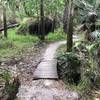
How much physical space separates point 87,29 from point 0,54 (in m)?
5.12

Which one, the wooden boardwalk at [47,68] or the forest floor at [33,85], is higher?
the wooden boardwalk at [47,68]

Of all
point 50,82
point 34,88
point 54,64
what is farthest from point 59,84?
point 54,64

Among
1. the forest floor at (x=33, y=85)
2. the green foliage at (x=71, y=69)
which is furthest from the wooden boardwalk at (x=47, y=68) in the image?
the green foliage at (x=71, y=69)

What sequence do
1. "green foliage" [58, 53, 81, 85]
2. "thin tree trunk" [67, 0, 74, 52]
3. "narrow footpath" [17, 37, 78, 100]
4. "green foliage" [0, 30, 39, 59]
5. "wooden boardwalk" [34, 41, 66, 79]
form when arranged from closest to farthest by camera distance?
"narrow footpath" [17, 37, 78, 100], "wooden boardwalk" [34, 41, 66, 79], "green foliage" [58, 53, 81, 85], "thin tree trunk" [67, 0, 74, 52], "green foliage" [0, 30, 39, 59]

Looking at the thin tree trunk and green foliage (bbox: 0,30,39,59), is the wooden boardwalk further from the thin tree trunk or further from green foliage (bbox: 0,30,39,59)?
green foliage (bbox: 0,30,39,59)

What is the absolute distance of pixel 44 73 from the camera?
924 cm

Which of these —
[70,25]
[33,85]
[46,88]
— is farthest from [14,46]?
[46,88]

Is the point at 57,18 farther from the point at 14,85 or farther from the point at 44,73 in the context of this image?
the point at 14,85

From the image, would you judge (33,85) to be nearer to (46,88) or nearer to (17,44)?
(46,88)

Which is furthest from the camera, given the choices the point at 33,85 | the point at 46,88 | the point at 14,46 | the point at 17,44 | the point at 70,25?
the point at 17,44

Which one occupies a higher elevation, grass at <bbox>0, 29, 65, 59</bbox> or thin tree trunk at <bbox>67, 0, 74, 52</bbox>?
thin tree trunk at <bbox>67, 0, 74, 52</bbox>

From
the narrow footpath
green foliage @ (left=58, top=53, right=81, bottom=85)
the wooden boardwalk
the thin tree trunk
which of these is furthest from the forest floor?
the thin tree trunk

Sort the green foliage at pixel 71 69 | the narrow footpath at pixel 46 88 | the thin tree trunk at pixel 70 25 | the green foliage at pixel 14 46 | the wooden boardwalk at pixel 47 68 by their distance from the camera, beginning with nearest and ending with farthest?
the narrow footpath at pixel 46 88, the wooden boardwalk at pixel 47 68, the green foliage at pixel 71 69, the thin tree trunk at pixel 70 25, the green foliage at pixel 14 46

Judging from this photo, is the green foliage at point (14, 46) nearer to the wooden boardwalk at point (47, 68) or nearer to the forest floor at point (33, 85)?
the forest floor at point (33, 85)
